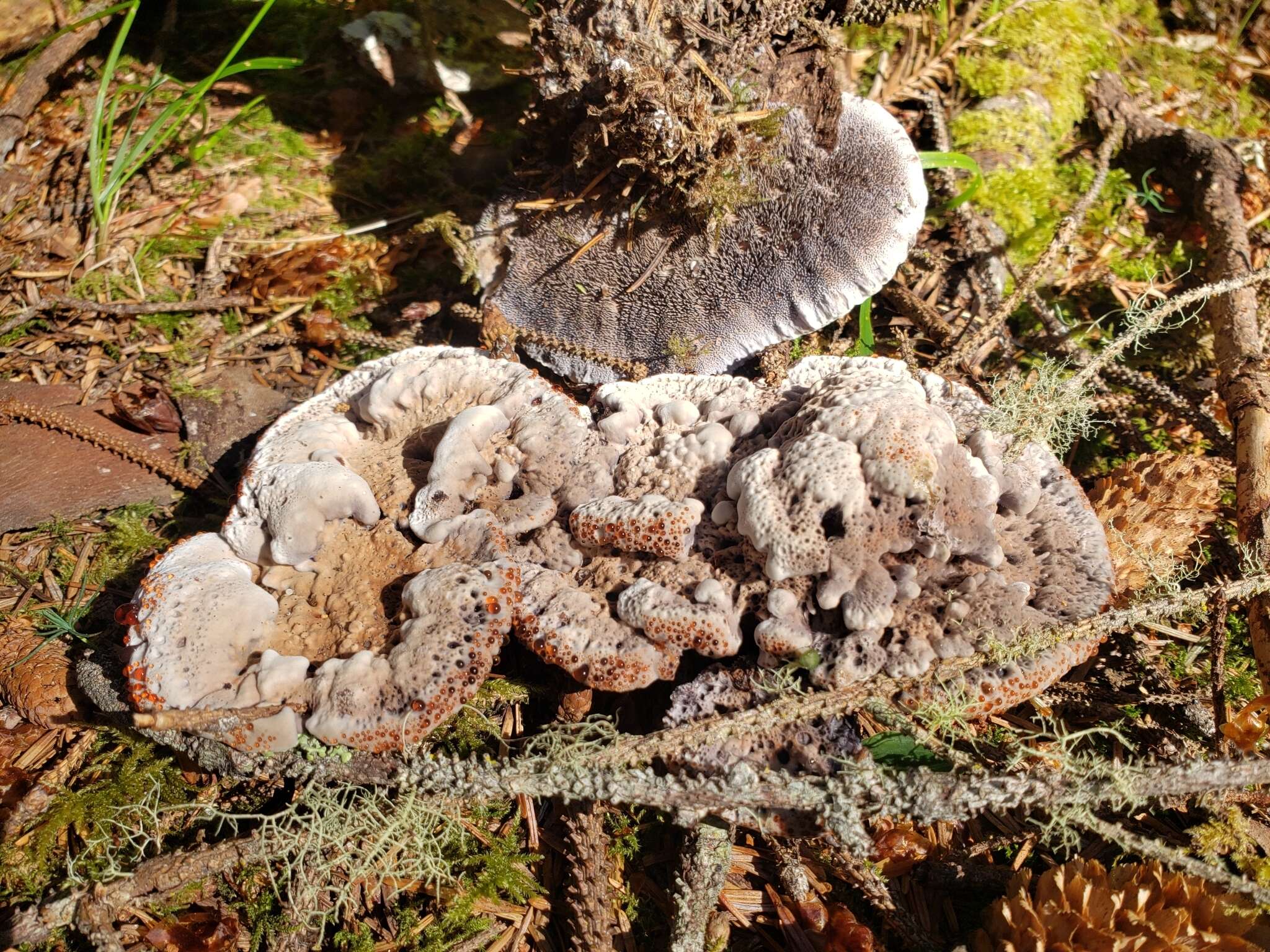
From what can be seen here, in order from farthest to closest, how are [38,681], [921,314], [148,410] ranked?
[921,314] → [148,410] → [38,681]

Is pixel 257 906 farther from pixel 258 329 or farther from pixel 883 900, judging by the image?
pixel 258 329

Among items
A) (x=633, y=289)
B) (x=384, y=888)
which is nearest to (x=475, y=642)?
(x=384, y=888)

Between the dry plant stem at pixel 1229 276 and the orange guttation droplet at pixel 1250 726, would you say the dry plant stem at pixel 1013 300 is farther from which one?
the orange guttation droplet at pixel 1250 726

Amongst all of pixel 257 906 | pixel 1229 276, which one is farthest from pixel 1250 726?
pixel 257 906

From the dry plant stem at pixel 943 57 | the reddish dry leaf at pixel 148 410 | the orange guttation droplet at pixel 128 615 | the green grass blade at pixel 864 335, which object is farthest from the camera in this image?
the dry plant stem at pixel 943 57

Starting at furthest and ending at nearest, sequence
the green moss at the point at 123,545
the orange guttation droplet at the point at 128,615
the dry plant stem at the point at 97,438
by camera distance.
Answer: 1. the dry plant stem at the point at 97,438
2. the green moss at the point at 123,545
3. the orange guttation droplet at the point at 128,615

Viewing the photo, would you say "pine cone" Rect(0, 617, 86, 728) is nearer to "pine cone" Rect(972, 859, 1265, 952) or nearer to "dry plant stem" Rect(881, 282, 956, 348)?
"pine cone" Rect(972, 859, 1265, 952)

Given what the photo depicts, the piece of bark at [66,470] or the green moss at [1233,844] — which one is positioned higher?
the piece of bark at [66,470]

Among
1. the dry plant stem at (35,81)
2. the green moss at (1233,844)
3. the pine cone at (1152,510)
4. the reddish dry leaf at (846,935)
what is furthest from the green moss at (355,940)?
the dry plant stem at (35,81)
